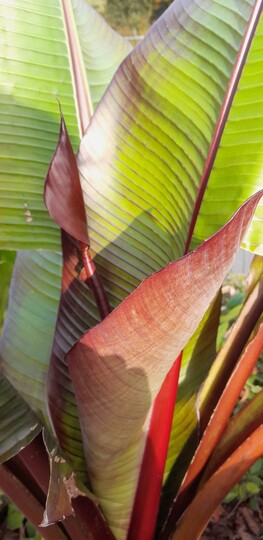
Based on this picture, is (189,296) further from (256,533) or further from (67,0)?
(256,533)

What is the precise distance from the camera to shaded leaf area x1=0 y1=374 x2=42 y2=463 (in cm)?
50

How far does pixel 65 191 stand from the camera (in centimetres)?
49

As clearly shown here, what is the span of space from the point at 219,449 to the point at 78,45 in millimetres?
555

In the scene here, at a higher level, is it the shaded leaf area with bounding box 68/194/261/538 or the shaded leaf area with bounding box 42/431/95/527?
the shaded leaf area with bounding box 68/194/261/538

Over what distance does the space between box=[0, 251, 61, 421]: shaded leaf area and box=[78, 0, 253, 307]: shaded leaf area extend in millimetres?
221

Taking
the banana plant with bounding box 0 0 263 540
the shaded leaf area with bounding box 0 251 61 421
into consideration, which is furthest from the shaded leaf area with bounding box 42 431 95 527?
the shaded leaf area with bounding box 0 251 61 421

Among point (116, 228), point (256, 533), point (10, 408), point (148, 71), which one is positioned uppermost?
point (148, 71)

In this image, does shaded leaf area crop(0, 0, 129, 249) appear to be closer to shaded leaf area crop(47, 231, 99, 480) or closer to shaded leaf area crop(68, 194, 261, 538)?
shaded leaf area crop(47, 231, 99, 480)

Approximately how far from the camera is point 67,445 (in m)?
0.71

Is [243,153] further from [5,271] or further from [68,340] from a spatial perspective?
[5,271]

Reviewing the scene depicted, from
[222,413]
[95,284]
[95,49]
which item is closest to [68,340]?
[95,284]

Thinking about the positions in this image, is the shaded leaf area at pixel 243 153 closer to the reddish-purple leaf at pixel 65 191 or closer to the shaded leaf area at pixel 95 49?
the reddish-purple leaf at pixel 65 191

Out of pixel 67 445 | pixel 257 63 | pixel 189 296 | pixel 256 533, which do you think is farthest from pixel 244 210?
pixel 256 533

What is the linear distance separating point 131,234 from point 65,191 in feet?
0.44
